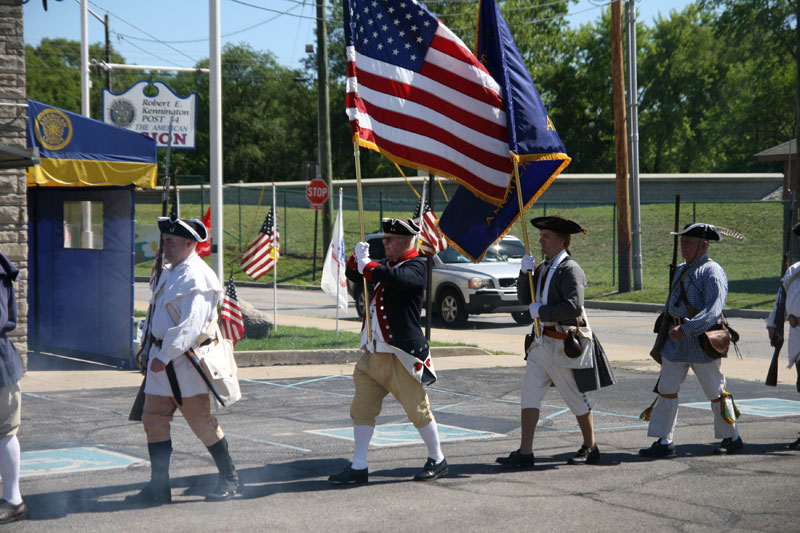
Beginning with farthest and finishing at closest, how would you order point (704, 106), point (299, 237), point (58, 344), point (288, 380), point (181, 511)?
point (704, 106)
point (299, 237)
point (58, 344)
point (288, 380)
point (181, 511)

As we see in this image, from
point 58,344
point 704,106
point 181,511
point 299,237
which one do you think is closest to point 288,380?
point 58,344

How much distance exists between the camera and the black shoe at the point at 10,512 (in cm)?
529

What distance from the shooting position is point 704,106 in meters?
67.0

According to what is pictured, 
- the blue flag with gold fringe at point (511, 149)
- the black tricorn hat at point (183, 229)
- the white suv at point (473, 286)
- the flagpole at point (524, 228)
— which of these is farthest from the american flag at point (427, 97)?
the white suv at point (473, 286)

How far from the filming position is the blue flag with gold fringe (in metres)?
7.30

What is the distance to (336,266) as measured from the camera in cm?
1502

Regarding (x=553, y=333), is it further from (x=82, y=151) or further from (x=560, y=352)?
(x=82, y=151)

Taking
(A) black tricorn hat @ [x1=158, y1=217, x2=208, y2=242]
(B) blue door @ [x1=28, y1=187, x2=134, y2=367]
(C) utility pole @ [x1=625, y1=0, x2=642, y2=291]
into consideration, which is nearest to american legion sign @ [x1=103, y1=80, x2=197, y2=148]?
(B) blue door @ [x1=28, y1=187, x2=134, y2=367]

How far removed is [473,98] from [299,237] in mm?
30200

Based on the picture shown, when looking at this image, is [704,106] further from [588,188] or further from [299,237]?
[299,237]

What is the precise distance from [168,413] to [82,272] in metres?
7.27

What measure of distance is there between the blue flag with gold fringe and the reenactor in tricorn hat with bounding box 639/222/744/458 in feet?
4.20

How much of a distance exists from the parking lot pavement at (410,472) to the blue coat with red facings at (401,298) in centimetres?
96

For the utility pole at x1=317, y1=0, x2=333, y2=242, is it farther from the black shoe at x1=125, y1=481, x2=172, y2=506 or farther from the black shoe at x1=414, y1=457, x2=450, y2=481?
the black shoe at x1=125, y1=481, x2=172, y2=506
